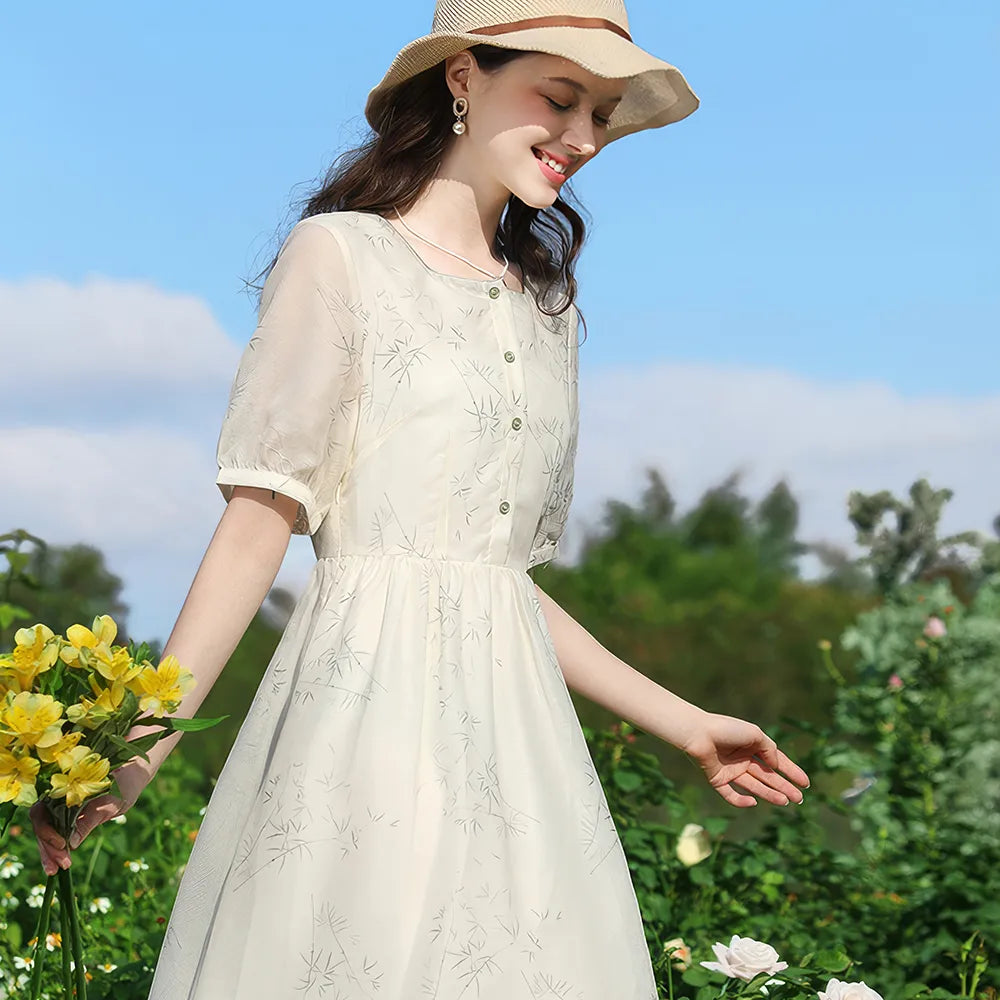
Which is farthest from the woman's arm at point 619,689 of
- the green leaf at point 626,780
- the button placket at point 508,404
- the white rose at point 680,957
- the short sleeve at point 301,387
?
the green leaf at point 626,780

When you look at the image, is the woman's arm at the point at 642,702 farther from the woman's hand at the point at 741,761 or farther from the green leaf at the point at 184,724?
the green leaf at the point at 184,724

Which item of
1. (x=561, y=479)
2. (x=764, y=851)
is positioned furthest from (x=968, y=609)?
(x=561, y=479)

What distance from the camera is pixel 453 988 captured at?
5.37ft

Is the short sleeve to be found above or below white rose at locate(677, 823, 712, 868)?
above

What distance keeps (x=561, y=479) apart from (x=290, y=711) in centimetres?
56

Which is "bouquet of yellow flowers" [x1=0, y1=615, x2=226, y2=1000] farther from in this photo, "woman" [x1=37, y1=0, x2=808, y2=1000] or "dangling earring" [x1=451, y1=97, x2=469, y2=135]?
"dangling earring" [x1=451, y1=97, x2=469, y2=135]

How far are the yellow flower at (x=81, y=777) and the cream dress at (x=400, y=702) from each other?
0.21 metres

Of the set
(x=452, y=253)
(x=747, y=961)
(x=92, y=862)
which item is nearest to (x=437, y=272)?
(x=452, y=253)

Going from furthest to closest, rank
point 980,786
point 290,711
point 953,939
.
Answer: point 980,786 → point 953,939 → point 290,711

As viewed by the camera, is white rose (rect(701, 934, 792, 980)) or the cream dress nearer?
Answer: the cream dress

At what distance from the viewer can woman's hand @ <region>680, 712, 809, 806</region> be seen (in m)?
2.14

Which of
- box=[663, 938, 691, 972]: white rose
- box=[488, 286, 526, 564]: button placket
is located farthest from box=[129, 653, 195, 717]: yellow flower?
box=[663, 938, 691, 972]: white rose

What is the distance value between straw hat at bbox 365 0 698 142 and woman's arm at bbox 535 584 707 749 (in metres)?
0.76

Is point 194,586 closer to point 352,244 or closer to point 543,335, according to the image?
point 352,244
